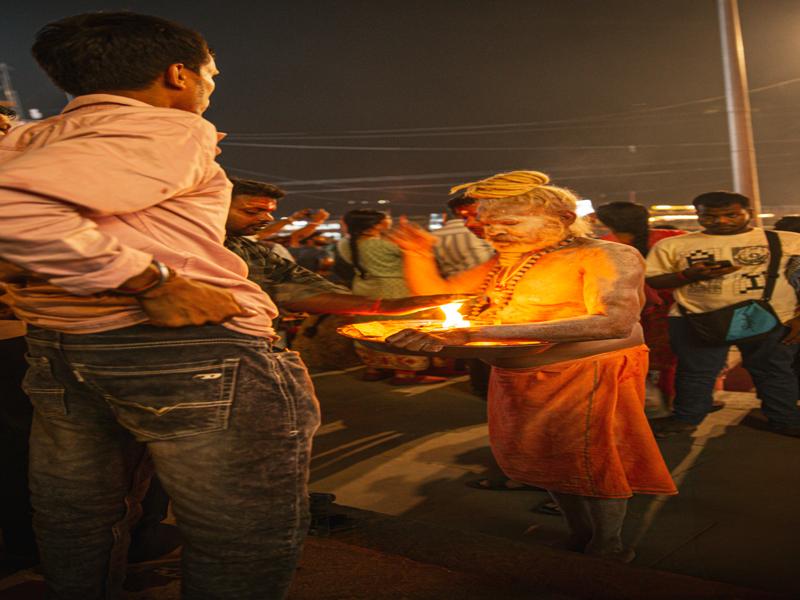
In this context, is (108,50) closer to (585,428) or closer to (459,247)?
(585,428)

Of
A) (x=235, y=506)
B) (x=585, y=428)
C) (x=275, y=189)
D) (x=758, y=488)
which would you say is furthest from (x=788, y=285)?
(x=235, y=506)

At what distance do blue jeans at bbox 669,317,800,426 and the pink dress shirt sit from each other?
15.2 feet

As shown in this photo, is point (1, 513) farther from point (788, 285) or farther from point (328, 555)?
point (788, 285)

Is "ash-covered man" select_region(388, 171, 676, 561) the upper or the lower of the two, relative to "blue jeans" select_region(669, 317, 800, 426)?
upper

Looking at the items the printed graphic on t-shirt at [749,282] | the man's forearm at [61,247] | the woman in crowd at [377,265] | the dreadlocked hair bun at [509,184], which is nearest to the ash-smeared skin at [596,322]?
the dreadlocked hair bun at [509,184]

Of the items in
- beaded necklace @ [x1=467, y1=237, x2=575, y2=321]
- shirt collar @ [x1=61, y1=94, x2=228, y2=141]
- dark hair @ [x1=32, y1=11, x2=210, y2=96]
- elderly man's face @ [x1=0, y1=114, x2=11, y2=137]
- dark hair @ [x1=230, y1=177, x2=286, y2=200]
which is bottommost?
beaded necklace @ [x1=467, y1=237, x2=575, y2=321]

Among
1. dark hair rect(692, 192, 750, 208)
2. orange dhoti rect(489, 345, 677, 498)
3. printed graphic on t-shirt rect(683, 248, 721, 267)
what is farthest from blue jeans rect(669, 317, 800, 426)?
orange dhoti rect(489, 345, 677, 498)

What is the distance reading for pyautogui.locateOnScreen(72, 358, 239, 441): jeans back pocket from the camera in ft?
5.75

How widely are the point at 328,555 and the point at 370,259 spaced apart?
193 inches

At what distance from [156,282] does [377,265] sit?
246 inches

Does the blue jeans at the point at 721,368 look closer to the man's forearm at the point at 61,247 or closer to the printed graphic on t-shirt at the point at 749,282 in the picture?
the printed graphic on t-shirt at the point at 749,282

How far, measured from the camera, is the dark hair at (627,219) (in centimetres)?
619

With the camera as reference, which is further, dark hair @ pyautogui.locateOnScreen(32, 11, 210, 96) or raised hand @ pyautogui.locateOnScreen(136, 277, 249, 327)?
dark hair @ pyautogui.locateOnScreen(32, 11, 210, 96)

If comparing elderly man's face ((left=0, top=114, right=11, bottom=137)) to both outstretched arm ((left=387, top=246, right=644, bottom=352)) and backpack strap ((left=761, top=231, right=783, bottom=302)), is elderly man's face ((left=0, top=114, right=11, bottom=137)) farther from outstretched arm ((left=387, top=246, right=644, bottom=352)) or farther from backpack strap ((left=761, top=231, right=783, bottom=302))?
backpack strap ((left=761, top=231, right=783, bottom=302))
